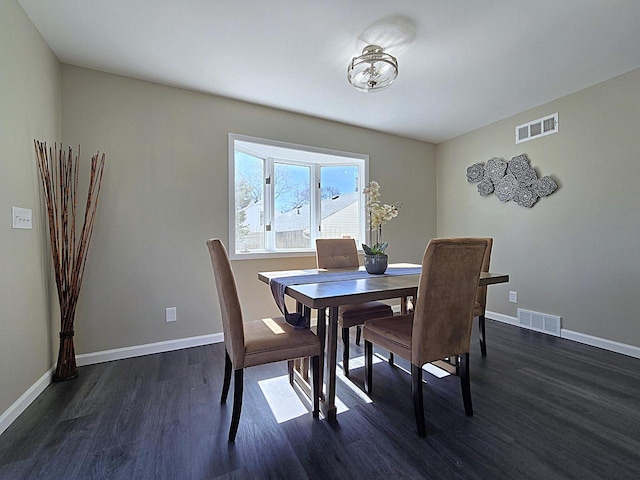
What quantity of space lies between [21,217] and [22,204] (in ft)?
0.28

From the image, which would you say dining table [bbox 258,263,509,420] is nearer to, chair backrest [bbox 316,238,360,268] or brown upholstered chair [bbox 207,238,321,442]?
Answer: brown upholstered chair [bbox 207,238,321,442]

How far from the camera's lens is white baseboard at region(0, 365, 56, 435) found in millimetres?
1620

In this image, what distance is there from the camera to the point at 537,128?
333 cm

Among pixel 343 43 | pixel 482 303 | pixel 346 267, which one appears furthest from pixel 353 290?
pixel 343 43

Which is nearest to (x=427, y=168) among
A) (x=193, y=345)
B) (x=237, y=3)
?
(x=237, y=3)

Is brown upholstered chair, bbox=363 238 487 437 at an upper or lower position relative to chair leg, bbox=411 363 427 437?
upper

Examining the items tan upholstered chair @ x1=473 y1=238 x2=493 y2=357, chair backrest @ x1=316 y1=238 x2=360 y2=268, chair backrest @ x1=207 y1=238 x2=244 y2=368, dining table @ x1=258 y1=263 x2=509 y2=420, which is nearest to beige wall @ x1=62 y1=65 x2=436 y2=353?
chair backrest @ x1=316 y1=238 x2=360 y2=268

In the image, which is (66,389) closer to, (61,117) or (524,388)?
(61,117)

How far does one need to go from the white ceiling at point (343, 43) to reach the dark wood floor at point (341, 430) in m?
2.47

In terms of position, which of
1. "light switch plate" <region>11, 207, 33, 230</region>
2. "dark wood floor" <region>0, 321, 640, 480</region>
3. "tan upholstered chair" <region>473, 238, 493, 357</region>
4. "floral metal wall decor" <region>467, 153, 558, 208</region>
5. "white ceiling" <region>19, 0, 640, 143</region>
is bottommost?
"dark wood floor" <region>0, 321, 640, 480</region>

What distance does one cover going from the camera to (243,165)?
3352mm

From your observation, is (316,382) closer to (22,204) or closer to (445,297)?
(445,297)

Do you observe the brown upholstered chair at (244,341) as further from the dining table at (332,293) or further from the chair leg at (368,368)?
the chair leg at (368,368)

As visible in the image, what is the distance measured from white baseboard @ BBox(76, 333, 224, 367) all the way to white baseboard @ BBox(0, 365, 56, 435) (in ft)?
0.85
